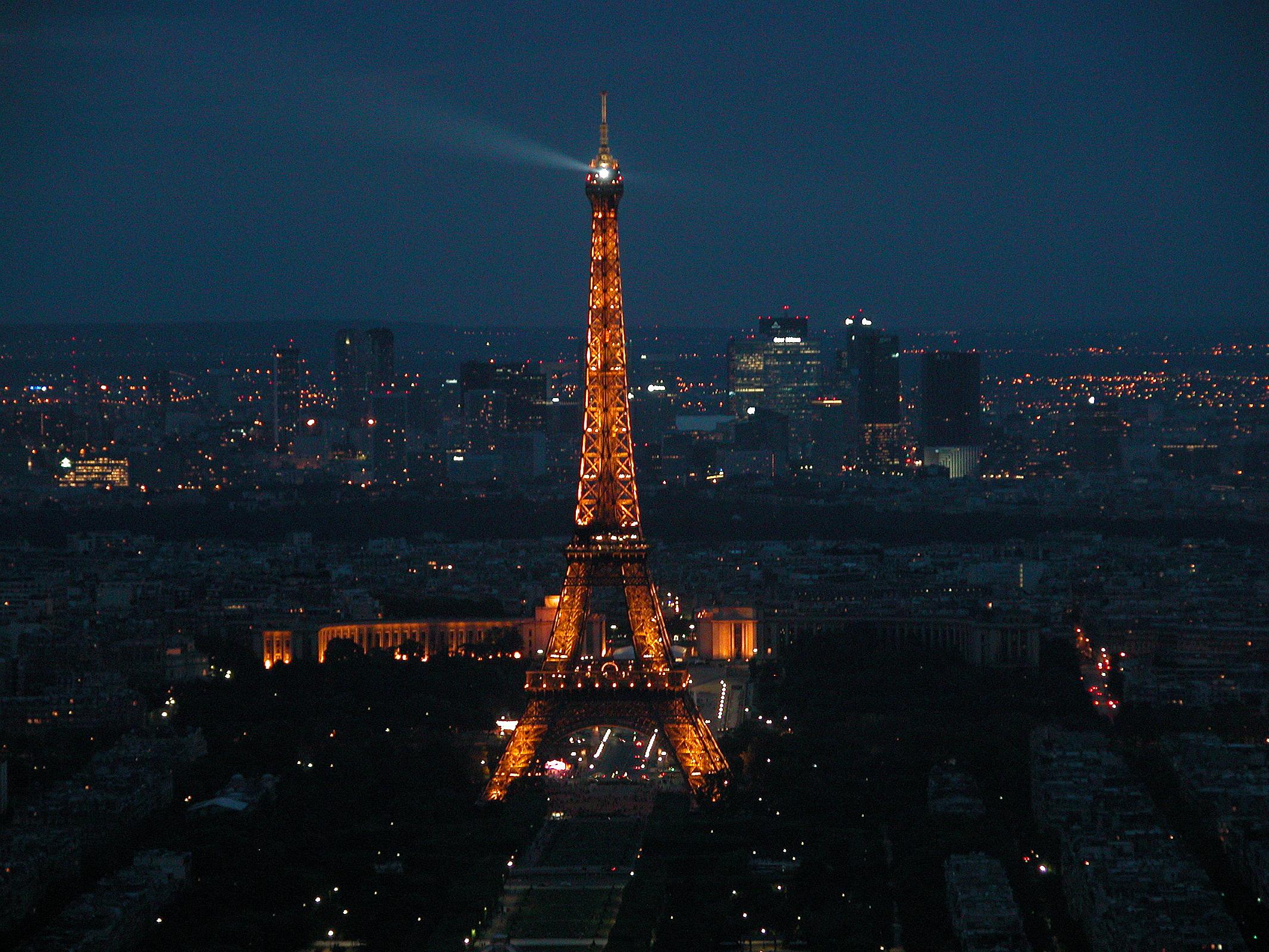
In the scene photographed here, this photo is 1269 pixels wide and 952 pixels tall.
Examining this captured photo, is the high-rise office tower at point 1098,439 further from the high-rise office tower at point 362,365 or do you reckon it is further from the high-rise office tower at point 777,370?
the high-rise office tower at point 362,365

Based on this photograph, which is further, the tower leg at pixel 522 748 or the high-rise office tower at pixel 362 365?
the high-rise office tower at pixel 362 365

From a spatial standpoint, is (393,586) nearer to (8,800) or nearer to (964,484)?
(8,800)

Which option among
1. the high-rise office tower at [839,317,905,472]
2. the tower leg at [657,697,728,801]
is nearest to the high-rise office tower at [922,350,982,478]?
the high-rise office tower at [839,317,905,472]

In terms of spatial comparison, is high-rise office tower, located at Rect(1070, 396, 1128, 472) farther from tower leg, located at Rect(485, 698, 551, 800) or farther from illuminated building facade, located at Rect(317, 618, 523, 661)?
tower leg, located at Rect(485, 698, 551, 800)

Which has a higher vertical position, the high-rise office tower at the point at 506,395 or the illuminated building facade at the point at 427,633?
the high-rise office tower at the point at 506,395

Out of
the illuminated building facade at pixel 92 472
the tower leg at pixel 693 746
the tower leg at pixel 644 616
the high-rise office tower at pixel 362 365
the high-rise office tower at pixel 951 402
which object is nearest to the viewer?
the tower leg at pixel 693 746

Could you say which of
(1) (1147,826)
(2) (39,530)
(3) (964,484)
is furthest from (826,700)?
(3) (964,484)

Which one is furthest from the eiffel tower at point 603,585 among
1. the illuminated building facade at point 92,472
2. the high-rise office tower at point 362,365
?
the high-rise office tower at point 362,365
